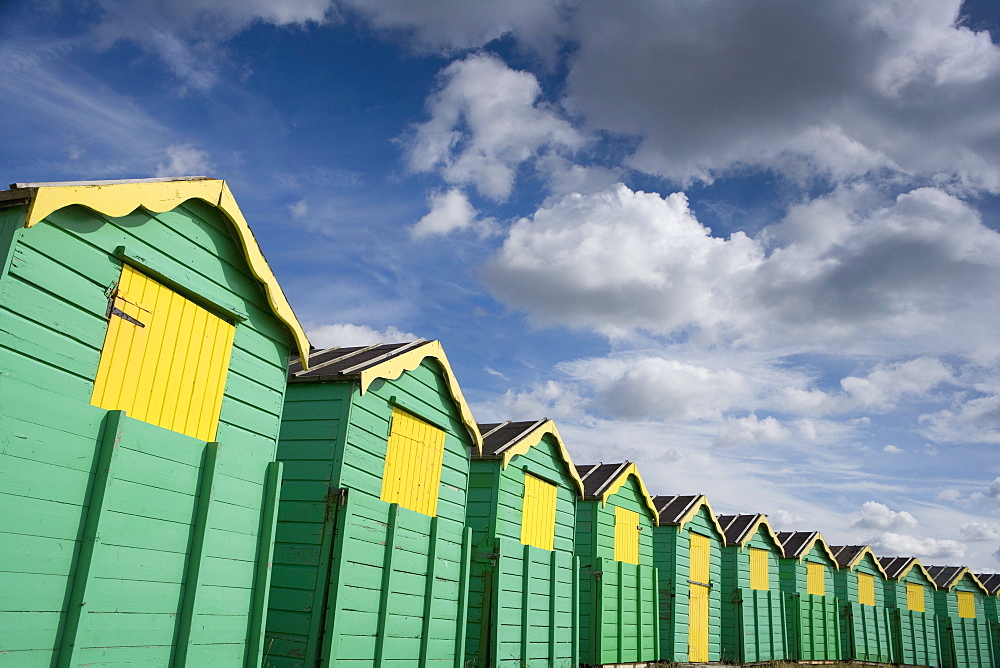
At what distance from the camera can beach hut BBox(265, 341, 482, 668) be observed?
353 inches

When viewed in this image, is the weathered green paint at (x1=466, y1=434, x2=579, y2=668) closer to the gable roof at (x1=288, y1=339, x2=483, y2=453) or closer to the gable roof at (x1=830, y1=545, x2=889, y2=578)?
the gable roof at (x1=288, y1=339, x2=483, y2=453)

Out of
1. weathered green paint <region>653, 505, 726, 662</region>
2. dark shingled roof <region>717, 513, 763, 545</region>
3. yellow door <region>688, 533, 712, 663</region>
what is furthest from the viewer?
dark shingled roof <region>717, 513, 763, 545</region>

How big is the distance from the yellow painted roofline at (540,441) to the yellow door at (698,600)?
6.56 meters

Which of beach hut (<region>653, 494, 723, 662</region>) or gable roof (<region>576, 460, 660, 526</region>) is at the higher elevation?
gable roof (<region>576, 460, 660, 526</region>)

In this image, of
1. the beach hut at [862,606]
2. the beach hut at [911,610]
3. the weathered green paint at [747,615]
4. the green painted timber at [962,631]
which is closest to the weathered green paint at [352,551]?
the weathered green paint at [747,615]

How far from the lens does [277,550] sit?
9.34 meters

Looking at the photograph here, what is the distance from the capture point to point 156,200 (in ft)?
22.5

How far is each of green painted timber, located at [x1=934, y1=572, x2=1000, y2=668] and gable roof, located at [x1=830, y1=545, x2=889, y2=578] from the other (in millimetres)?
4940

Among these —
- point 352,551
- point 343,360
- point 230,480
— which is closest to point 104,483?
point 230,480

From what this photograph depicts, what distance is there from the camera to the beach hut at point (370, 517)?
29.4 feet

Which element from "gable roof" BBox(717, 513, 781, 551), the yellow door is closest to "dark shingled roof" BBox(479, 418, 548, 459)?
the yellow door

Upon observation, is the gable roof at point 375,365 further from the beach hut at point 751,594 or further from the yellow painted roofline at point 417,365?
the beach hut at point 751,594

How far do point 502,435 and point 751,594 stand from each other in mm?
13085

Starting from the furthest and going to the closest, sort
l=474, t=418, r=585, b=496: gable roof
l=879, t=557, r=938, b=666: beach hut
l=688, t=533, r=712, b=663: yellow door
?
1. l=879, t=557, r=938, b=666: beach hut
2. l=688, t=533, r=712, b=663: yellow door
3. l=474, t=418, r=585, b=496: gable roof
